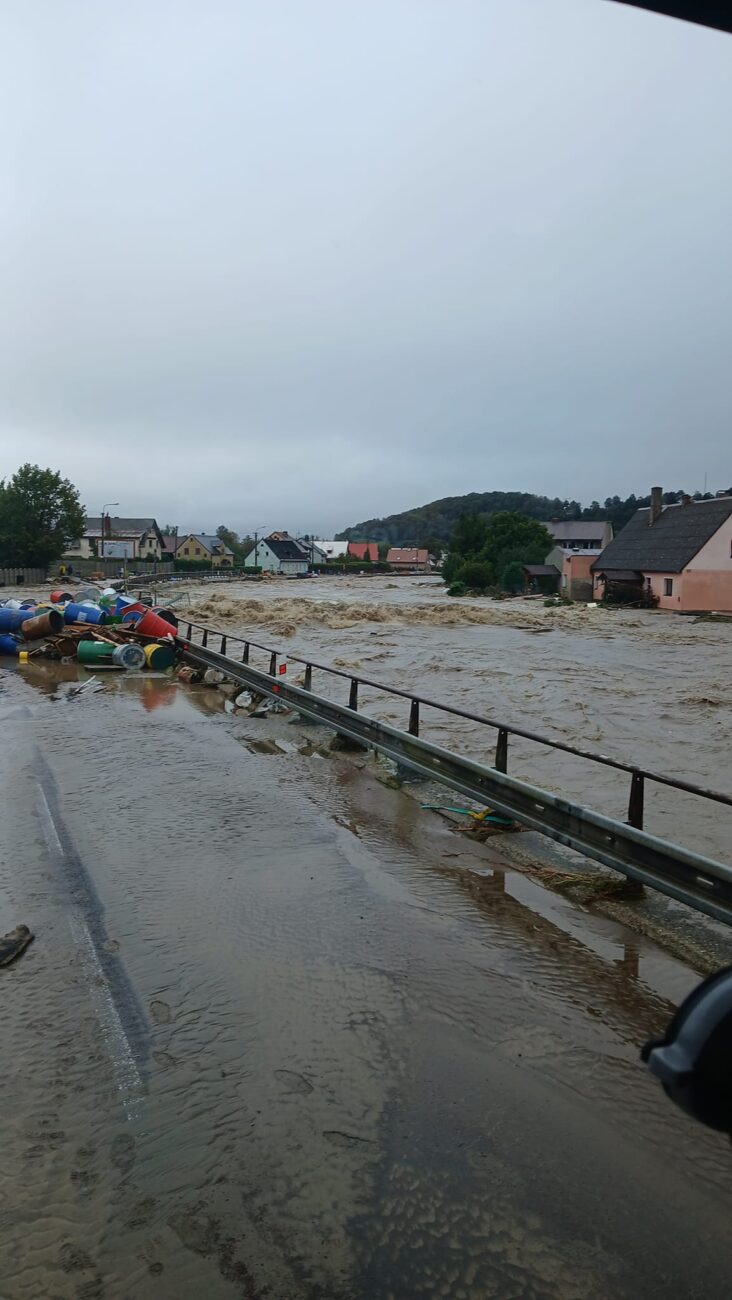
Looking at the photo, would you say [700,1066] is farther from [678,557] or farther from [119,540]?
[119,540]

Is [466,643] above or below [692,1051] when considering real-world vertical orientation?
below

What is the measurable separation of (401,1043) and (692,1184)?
143 centimetres

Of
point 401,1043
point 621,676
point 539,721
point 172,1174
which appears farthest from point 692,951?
point 621,676

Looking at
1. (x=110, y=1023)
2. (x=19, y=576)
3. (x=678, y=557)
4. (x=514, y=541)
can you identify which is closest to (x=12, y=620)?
(x=110, y=1023)

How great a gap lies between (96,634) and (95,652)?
1018 mm

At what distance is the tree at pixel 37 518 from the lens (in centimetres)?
8062

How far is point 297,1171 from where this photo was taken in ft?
10.4

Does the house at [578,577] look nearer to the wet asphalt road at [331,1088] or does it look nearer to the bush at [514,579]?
the bush at [514,579]

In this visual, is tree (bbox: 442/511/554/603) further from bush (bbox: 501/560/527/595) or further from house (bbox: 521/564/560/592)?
house (bbox: 521/564/560/592)

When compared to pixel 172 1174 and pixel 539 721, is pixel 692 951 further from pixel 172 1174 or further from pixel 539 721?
pixel 539 721

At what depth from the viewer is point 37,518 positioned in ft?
271

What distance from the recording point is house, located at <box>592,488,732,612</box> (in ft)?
164

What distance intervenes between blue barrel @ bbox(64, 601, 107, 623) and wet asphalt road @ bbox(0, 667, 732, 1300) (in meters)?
17.7

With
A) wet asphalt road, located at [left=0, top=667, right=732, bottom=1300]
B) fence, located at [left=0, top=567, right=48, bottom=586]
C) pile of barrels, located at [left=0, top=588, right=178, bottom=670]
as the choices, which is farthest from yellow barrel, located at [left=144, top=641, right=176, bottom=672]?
fence, located at [left=0, top=567, right=48, bottom=586]
